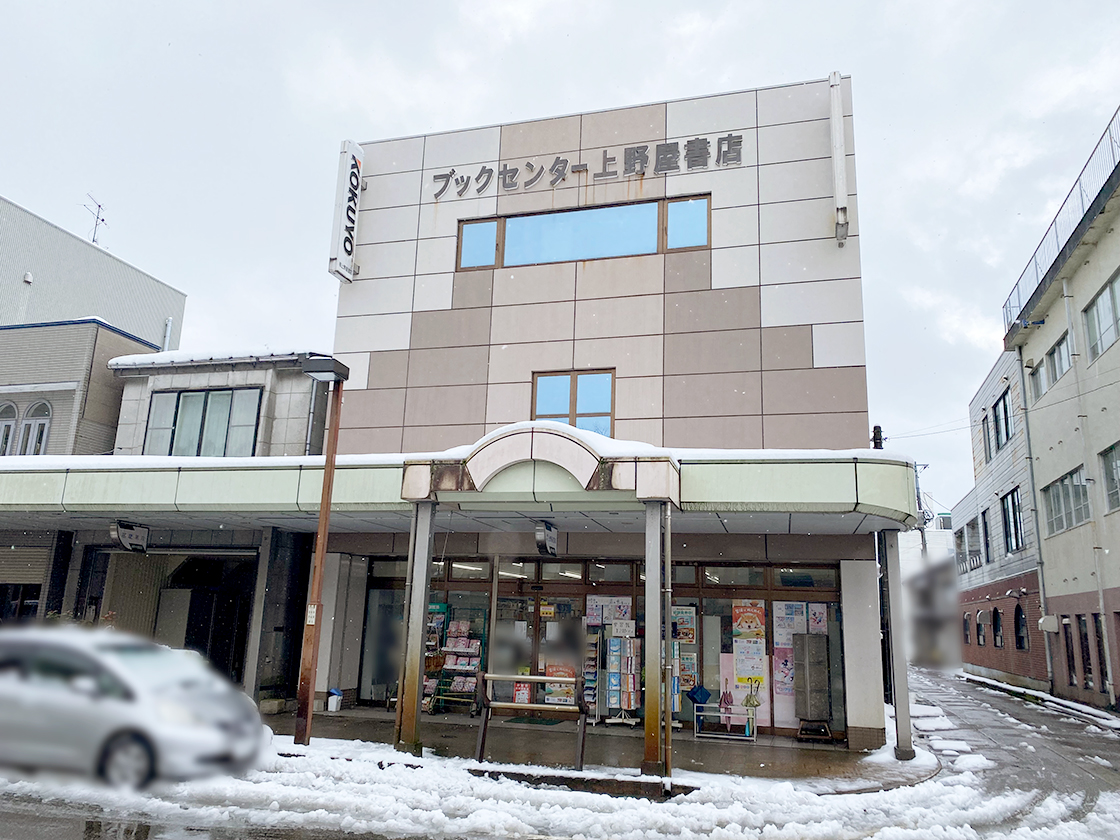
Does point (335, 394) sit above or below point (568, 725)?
above

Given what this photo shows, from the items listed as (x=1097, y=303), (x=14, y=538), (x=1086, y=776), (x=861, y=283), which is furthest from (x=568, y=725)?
(x=1097, y=303)

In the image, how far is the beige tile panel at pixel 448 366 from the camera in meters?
21.2

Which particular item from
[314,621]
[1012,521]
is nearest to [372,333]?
[314,621]

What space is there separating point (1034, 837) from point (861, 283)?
11.4 m

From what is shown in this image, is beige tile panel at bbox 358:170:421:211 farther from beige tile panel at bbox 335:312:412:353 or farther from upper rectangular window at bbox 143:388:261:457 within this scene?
upper rectangular window at bbox 143:388:261:457

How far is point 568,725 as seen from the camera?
63.2 ft

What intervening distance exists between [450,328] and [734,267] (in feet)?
23.4

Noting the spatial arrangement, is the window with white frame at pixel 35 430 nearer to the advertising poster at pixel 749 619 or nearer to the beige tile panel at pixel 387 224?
the beige tile panel at pixel 387 224

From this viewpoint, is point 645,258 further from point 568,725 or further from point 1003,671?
point 1003,671

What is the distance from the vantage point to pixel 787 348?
19156 mm

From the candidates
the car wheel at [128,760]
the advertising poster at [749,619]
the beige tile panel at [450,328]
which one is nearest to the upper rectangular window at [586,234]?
the beige tile panel at [450,328]

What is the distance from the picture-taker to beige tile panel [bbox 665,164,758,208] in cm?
2028

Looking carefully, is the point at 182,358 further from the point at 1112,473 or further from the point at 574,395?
the point at 1112,473

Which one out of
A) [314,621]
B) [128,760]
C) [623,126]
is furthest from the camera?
[623,126]
